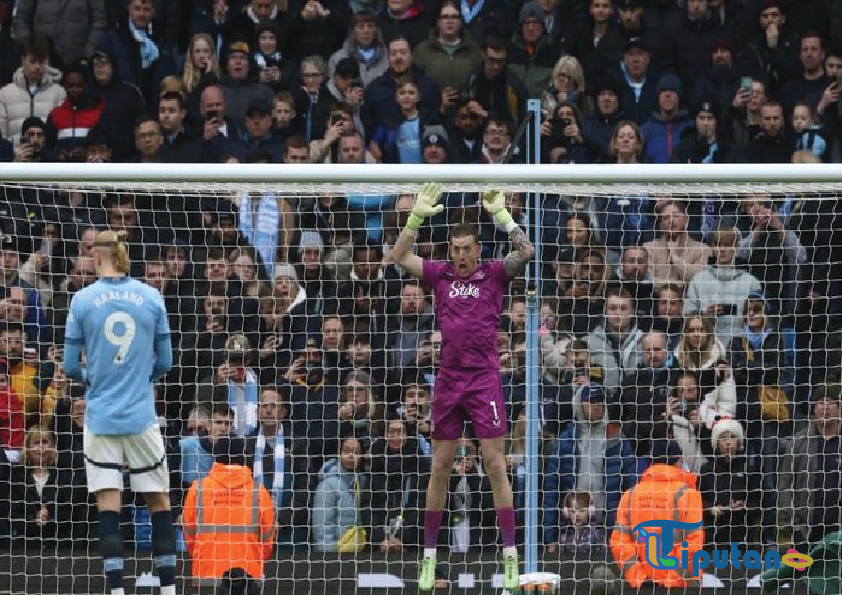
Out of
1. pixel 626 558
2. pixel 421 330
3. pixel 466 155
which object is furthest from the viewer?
pixel 466 155

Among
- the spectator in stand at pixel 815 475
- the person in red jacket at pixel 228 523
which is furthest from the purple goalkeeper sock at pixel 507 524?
the spectator in stand at pixel 815 475

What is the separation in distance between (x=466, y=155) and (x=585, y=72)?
123 centimetres

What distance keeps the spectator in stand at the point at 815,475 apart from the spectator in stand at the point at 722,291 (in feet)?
2.39

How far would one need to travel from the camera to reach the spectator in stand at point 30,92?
1273 cm

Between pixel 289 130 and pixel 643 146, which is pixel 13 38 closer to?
pixel 289 130

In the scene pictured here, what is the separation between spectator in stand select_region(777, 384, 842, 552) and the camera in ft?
32.9

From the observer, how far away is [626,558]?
972 cm

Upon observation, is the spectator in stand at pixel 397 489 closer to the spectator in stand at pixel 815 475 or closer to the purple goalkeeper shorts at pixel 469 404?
the purple goalkeeper shorts at pixel 469 404

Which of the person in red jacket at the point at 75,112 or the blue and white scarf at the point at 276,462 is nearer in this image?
the blue and white scarf at the point at 276,462

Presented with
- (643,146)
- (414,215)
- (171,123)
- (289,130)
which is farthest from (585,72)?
(414,215)

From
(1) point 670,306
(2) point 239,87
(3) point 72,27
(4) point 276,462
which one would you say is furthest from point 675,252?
(3) point 72,27

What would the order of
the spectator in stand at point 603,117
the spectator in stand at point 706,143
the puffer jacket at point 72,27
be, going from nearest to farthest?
the spectator in stand at point 603,117 < the spectator in stand at point 706,143 < the puffer jacket at point 72,27

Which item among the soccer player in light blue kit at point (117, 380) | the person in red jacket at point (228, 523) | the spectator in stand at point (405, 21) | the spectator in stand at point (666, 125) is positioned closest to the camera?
the soccer player in light blue kit at point (117, 380)

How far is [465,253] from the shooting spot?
9.06m
